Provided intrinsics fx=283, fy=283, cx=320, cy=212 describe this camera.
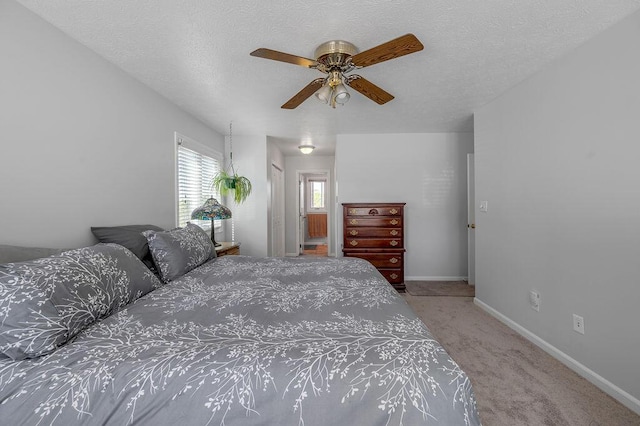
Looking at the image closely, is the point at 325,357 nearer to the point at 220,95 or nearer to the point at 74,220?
A: the point at 74,220

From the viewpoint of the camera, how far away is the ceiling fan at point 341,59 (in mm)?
1712

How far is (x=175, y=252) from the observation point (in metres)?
2.07

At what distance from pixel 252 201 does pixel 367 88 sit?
2937 mm

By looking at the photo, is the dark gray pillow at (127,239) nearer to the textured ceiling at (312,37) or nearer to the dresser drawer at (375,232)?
the textured ceiling at (312,37)

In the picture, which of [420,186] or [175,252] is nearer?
[175,252]

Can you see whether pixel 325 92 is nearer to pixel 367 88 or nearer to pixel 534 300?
pixel 367 88

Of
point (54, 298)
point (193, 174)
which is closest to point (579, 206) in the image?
point (54, 298)

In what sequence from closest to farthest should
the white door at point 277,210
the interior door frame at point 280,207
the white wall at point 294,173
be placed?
1. the white door at point 277,210
2. the interior door frame at point 280,207
3. the white wall at point 294,173

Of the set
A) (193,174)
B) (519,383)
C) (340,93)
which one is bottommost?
(519,383)

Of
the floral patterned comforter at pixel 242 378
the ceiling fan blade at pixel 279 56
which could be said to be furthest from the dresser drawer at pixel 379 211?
the floral patterned comforter at pixel 242 378

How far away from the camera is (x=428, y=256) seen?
4.70 metres

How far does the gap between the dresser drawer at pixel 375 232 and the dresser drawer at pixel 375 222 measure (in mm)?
59

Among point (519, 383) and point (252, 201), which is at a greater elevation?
point (252, 201)

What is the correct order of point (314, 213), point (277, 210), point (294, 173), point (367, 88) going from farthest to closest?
1. point (314, 213)
2. point (294, 173)
3. point (277, 210)
4. point (367, 88)
